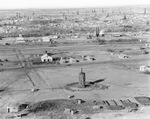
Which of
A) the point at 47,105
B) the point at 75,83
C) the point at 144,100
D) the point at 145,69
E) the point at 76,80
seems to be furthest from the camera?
the point at 145,69

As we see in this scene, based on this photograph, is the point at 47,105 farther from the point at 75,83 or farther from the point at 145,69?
the point at 145,69

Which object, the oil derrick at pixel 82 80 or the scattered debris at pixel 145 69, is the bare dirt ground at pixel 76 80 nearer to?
the scattered debris at pixel 145 69

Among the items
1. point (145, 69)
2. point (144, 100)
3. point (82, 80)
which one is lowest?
point (144, 100)

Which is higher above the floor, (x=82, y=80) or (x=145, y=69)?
(x=82, y=80)

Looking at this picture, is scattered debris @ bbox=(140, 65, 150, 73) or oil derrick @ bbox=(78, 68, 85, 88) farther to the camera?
scattered debris @ bbox=(140, 65, 150, 73)

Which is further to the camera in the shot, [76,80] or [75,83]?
[76,80]

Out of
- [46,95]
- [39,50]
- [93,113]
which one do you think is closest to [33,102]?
[46,95]

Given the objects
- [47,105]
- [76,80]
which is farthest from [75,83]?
[47,105]

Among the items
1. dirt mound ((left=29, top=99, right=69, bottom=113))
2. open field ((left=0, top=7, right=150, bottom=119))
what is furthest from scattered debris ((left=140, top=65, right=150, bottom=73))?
dirt mound ((left=29, top=99, right=69, bottom=113))

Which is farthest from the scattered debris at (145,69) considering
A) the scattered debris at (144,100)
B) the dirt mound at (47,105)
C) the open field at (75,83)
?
the dirt mound at (47,105)

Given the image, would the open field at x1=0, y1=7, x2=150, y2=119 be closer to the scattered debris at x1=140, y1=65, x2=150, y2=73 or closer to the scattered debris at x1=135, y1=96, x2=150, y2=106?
the scattered debris at x1=135, y1=96, x2=150, y2=106

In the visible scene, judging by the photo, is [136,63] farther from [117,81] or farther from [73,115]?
[73,115]
